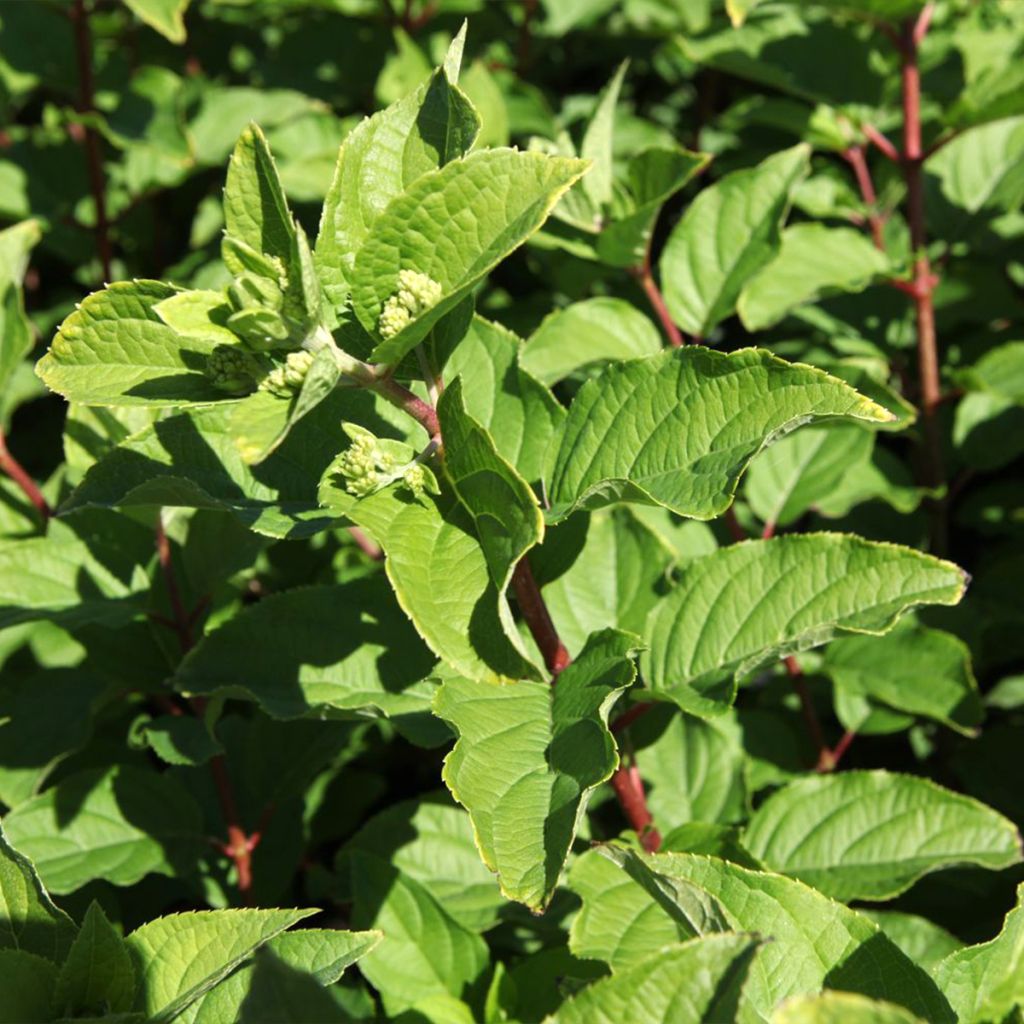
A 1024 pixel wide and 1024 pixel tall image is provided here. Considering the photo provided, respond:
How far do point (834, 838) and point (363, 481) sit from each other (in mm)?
1059

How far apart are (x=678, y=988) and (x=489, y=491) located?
537mm

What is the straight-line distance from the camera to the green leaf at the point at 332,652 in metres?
1.62

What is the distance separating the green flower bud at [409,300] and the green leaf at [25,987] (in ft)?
2.50

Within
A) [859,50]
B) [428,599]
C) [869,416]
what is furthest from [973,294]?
[428,599]

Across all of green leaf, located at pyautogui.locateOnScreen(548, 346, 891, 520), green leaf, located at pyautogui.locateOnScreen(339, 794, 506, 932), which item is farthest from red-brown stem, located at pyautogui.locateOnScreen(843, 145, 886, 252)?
green leaf, located at pyautogui.locateOnScreen(339, 794, 506, 932)

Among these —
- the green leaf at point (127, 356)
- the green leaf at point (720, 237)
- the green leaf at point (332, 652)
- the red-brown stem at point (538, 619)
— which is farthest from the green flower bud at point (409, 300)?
the green leaf at point (720, 237)

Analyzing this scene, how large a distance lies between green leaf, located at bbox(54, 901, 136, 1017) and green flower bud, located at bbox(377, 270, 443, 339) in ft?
2.26

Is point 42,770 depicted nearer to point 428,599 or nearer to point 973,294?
point 428,599

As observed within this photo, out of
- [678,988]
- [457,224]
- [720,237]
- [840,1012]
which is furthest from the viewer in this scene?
[720,237]

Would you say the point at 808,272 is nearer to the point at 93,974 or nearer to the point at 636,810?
the point at 636,810

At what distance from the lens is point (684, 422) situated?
135cm

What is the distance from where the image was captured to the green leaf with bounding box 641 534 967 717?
1.48 metres

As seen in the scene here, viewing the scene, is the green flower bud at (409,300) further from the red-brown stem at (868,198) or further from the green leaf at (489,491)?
the red-brown stem at (868,198)

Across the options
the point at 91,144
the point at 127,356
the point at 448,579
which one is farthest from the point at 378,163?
the point at 91,144
